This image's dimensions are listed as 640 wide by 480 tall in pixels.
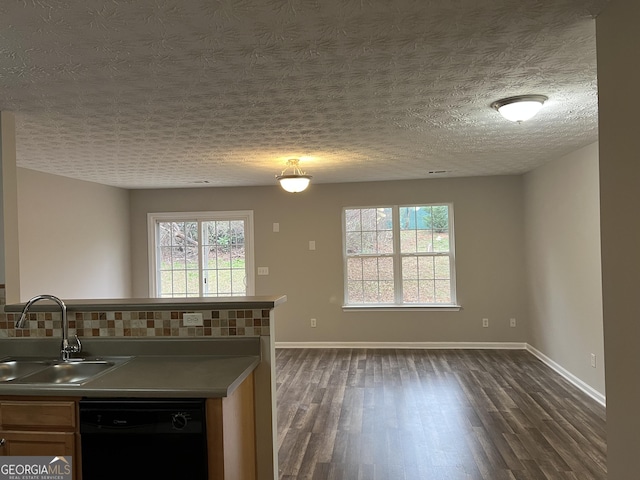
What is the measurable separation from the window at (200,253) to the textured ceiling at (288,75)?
2.42 metres

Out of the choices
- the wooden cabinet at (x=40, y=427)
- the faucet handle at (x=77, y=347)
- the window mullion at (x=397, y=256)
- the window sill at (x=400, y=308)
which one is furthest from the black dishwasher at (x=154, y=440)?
the window mullion at (x=397, y=256)

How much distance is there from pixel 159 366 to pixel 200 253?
443 cm

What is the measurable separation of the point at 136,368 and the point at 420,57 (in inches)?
79.2

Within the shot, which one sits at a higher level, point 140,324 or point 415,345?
point 140,324

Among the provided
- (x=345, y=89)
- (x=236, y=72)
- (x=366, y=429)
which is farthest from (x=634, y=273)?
(x=366, y=429)

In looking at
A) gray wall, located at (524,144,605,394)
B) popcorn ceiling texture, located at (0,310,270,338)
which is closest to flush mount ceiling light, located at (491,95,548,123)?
gray wall, located at (524,144,605,394)

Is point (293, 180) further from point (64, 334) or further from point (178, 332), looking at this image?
point (64, 334)

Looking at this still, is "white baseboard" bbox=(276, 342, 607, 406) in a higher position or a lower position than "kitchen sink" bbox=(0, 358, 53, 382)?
lower

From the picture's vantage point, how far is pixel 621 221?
5.01 ft

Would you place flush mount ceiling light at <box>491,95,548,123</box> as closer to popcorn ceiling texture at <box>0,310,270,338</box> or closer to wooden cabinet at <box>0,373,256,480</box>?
popcorn ceiling texture at <box>0,310,270,338</box>

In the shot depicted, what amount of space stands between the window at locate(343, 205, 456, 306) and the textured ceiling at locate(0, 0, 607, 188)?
216 cm

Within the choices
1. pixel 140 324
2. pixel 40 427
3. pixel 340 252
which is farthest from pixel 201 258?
pixel 40 427

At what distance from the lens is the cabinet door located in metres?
1.93

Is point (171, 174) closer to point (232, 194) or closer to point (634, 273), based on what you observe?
point (232, 194)
